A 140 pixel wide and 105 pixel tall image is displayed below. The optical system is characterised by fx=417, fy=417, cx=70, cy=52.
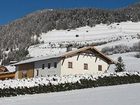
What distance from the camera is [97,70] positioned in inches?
2584

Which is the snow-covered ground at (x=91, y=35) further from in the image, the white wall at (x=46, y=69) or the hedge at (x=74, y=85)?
the hedge at (x=74, y=85)

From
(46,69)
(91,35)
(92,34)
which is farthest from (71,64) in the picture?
(92,34)

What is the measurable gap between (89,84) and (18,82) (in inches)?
317

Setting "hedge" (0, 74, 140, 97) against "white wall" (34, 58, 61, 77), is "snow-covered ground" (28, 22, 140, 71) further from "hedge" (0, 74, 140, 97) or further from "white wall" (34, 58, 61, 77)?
"hedge" (0, 74, 140, 97)

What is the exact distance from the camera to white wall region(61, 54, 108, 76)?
202 feet

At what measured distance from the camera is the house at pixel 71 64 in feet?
201

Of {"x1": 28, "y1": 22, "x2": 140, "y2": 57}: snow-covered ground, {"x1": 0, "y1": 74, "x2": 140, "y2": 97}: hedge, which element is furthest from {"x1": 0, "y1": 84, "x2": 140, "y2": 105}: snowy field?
{"x1": 28, "y1": 22, "x2": 140, "y2": 57}: snow-covered ground

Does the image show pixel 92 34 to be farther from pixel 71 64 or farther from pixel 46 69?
pixel 71 64

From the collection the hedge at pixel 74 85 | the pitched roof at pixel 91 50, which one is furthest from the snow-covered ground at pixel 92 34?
the hedge at pixel 74 85

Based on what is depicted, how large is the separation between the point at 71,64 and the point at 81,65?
1958 millimetres

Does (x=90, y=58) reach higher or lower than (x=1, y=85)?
higher

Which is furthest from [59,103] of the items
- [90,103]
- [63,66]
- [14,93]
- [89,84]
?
[63,66]

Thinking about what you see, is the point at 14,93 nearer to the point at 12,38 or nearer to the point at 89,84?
the point at 89,84

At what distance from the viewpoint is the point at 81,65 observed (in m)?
63.2
